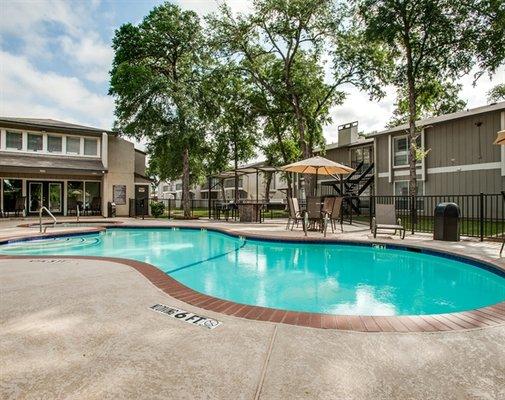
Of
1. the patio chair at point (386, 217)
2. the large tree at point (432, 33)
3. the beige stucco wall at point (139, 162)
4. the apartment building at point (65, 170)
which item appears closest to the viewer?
the patio chair at point (386, 217)

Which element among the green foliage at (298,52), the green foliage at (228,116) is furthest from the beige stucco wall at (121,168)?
the green foliage at (298,52)

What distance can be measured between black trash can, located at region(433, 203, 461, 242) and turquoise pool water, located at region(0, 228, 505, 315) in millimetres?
1709

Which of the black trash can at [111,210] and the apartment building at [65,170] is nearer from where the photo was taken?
the apartment building at [65,170]

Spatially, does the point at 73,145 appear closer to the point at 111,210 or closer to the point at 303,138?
the point at 111,210

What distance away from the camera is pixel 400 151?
18.4 m

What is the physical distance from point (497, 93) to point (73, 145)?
34.5 meters

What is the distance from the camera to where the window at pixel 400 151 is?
18078 millimetres

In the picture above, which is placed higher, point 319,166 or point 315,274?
point 319,166

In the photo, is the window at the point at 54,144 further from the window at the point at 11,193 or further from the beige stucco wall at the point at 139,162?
the beige stucco wall at the point at 139,162

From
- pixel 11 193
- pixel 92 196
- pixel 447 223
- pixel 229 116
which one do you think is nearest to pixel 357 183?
pixel 229 116

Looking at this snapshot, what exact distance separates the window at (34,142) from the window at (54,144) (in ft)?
1.46

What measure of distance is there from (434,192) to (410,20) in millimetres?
8619

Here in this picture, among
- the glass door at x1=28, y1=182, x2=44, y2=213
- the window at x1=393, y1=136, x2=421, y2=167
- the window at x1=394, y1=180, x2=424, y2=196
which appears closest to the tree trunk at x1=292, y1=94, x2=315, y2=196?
the window at x1=394, y1=180, x2=424, y2=196

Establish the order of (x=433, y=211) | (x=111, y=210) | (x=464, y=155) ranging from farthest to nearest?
(x=111, y=210), (x=464, y=155), (x=433, y=211)
